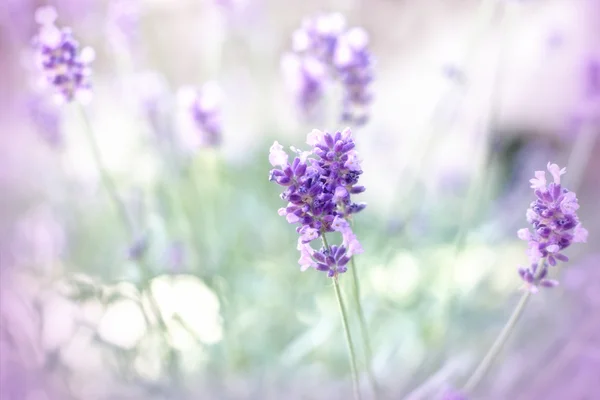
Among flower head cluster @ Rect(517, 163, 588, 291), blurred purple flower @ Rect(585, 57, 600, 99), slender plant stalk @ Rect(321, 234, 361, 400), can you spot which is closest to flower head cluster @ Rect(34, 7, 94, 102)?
slender plant stalk @ Rect(321, 234, 361, 400)

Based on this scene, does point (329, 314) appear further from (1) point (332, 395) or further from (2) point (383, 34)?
(2) point (383, 34)

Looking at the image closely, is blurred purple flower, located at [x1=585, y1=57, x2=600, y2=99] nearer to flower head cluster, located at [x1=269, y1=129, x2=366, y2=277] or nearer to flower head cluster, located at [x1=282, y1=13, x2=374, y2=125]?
flower head cluster, located at [x1=282, y1=13, x2=374, y2=125]

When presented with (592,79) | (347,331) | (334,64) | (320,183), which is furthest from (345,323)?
(592,79)

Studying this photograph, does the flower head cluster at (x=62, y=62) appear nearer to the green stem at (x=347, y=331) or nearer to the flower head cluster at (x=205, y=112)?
the flower head cluster at (x=205, y=112)

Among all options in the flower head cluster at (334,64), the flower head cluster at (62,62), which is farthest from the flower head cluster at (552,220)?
the flower head cluster at (62,62)

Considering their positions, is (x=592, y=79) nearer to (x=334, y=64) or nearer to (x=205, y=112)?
(x=334, y=64)
